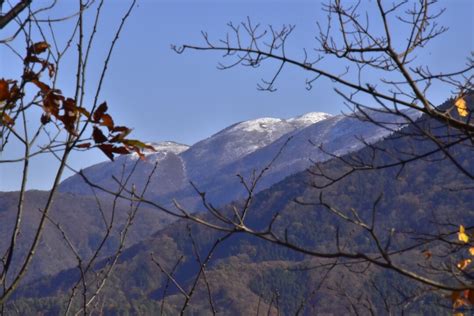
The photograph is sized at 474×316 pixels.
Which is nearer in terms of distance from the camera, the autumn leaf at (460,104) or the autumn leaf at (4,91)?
the autumn leaf at (4,91)

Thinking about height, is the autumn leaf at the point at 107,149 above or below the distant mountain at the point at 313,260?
above

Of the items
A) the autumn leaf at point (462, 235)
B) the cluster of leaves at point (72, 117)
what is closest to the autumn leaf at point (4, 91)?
the cluster of leaves at point (72, 117)

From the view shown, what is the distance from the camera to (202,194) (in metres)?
2.70

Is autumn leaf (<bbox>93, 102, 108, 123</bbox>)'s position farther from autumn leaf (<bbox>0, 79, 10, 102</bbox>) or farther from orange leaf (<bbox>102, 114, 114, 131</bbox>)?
autumn leaf (<bbox>0, 79, 10, 102</bbox>)

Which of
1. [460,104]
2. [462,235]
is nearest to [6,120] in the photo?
[460,104]

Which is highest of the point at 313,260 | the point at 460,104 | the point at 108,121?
the point at 108,121

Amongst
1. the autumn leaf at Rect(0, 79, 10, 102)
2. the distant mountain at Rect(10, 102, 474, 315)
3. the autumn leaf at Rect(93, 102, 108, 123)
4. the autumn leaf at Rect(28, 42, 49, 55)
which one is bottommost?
the distant mountain at Rect(10, 102, 474, 315)

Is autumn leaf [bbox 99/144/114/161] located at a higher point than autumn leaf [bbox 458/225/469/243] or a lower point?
A: higher

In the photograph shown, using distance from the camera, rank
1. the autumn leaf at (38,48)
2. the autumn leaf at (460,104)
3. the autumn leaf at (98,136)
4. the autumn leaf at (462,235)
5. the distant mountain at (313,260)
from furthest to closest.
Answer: the distant mountain at (313,260) → the autumn leaf at (462,235) → the autumn leaf at (460,104) → the autumn leaf at (38,48) → the autumn leaf at (98,136)

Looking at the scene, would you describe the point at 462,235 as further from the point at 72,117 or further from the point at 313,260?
the point at 313,260

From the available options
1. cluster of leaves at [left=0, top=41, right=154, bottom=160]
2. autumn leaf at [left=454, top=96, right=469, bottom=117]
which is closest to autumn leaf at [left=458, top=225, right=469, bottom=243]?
autumn leaf at [left=454, top=96, right=469, bottom=117]

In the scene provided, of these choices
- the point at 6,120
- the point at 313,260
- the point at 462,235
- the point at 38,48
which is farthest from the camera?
the point at 313,260

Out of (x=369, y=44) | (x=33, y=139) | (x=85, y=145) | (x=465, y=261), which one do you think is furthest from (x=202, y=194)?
(x=465, y=261)

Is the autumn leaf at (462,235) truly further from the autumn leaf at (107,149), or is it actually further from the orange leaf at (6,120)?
the orange leaf at (6,120)
